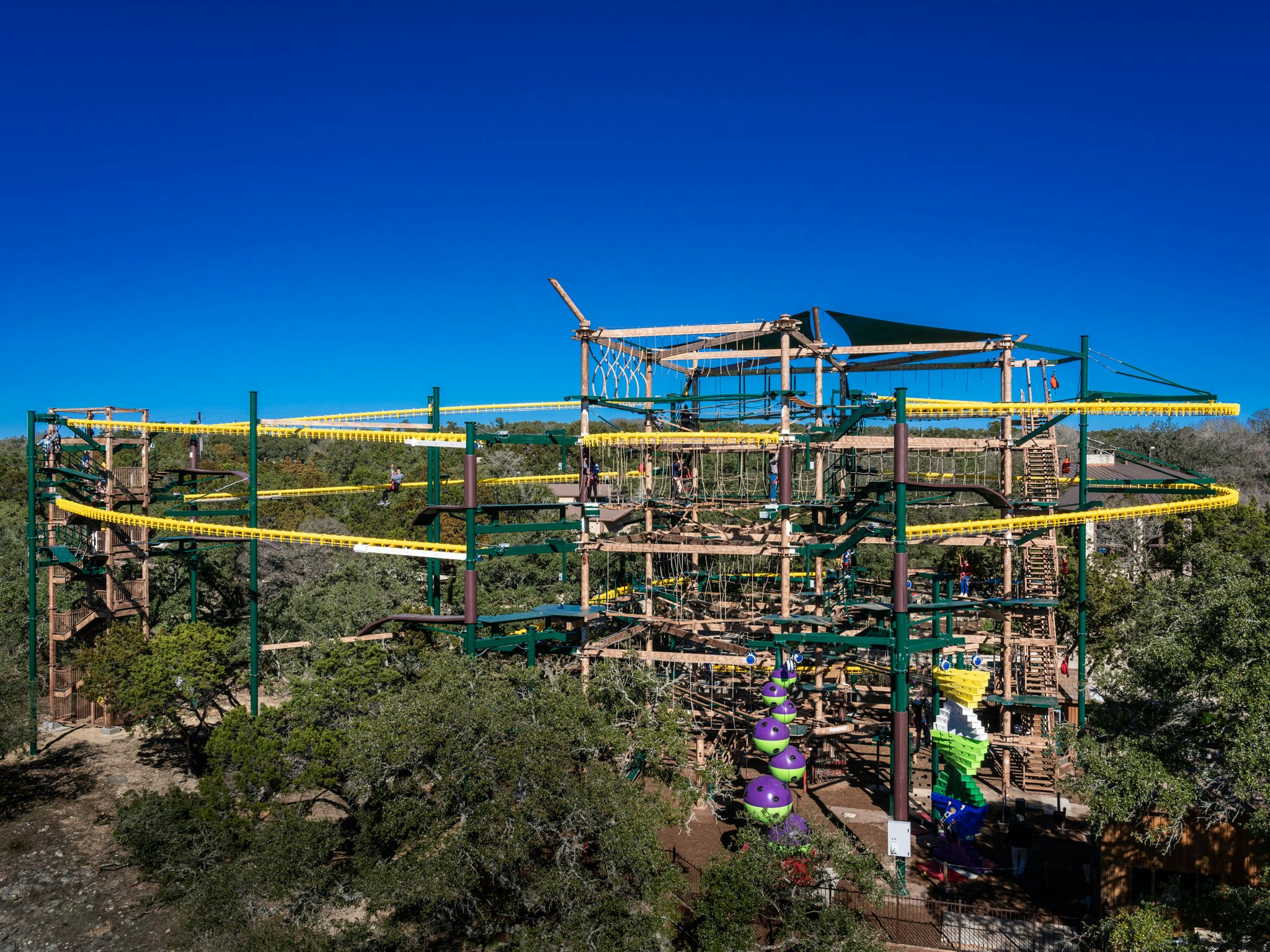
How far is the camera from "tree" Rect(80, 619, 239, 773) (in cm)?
2231

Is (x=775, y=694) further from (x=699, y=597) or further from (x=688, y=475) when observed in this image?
(x=688, y=475)

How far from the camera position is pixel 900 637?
1730 cm

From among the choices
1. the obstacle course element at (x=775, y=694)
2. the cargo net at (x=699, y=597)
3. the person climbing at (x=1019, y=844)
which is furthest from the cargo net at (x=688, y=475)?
the person climbing at (x=1019, y=844)

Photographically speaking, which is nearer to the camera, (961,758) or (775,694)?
(961,758)

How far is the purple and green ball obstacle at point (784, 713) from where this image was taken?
64.3 ft

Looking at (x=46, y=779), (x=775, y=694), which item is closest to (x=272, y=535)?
(x=46, y=779)

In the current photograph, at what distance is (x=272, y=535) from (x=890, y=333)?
1943 cm

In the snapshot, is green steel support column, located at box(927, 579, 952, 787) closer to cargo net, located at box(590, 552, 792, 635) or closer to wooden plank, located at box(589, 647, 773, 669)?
wooden plank, located at box(589, 647, 773, 669)

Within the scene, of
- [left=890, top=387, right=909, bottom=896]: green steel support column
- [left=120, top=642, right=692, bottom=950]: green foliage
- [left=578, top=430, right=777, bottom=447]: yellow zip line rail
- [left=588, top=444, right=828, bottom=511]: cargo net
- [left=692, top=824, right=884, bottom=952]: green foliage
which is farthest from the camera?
[left=588, top=444, right=828, bottom=511]: cargo net

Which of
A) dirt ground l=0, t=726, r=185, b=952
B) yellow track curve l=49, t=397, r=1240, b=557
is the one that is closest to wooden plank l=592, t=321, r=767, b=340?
yellow track curve l=49, t=397, r=1240, b=557

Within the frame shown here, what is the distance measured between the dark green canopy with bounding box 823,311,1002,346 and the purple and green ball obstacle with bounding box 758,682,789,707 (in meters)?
10.8

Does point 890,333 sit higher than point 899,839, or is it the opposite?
point 890,333

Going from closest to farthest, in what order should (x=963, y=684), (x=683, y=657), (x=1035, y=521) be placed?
(x=963, y=684) → (x=1035, y=521) → (x=683, y=657)

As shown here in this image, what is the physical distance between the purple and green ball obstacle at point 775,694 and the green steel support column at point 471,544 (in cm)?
Result: 727
